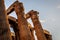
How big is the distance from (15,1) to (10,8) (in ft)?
4.15

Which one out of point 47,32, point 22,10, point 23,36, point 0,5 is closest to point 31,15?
point 22,10

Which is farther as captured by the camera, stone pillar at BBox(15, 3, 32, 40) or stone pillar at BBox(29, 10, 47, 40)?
stone pillar at BBox(29, 10, 47, 40)

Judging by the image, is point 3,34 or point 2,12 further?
point 2,12

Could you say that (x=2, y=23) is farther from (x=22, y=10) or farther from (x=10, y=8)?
(x=10, y=8)

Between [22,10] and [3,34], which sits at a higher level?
[22,10]

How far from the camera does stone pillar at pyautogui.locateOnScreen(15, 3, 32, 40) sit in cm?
1268

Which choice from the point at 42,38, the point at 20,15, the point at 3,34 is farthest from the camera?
the point at 42,38

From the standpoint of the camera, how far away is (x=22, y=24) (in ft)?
44.2

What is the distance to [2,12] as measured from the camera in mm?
3098

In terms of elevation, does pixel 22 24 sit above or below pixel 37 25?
below

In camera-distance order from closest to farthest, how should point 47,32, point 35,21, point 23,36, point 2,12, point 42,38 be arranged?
point 2,12
point 23,36
point 42,38
point 35,21
point 47,32

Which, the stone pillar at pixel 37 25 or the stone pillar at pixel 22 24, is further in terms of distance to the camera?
the stone pillar at pixel 37 25

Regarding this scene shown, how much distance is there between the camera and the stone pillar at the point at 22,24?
12682 millimetres

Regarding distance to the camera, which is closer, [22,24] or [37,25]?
[22,24]
